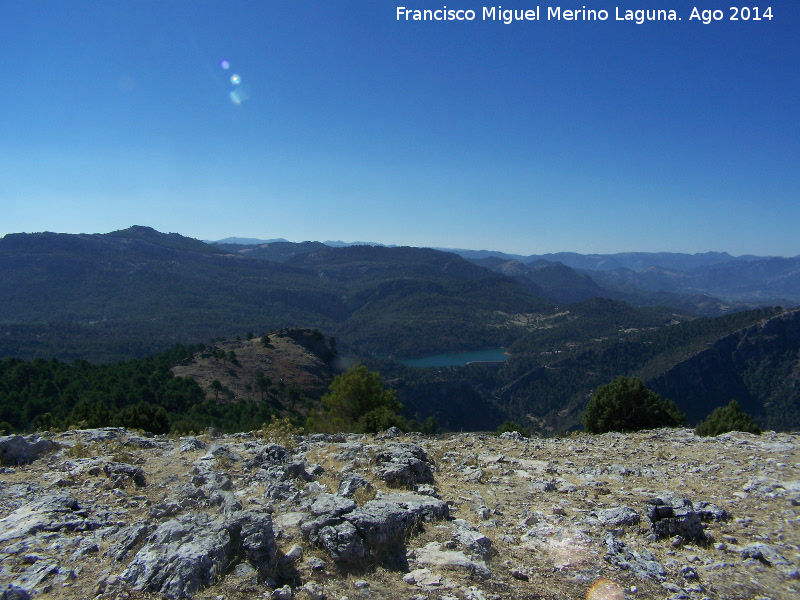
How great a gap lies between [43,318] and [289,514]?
238 metres

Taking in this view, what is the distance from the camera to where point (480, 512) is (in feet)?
32.1

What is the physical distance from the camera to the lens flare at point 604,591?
22.1 feet

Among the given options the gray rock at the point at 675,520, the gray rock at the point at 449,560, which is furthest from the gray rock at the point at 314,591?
the gray rock at the point at 675,520

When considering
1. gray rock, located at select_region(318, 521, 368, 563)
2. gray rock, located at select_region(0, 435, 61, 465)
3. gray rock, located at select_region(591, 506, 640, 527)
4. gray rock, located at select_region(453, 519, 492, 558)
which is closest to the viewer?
gray rock, located at select_region(318, 521, 368, 563)

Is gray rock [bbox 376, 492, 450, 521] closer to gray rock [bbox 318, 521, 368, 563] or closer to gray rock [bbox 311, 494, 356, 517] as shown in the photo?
gray rock [bbox 311, 494, 356, 517]

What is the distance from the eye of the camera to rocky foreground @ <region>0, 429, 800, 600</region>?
6742 millimetres

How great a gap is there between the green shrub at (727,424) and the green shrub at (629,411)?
12.0 ft

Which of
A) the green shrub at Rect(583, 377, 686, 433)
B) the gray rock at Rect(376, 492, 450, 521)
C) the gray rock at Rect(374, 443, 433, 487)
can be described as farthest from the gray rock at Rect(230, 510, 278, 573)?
the green shrub at Rect(583, 377, 686, 433)

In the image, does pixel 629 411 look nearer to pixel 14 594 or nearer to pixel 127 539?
pixel 127 539

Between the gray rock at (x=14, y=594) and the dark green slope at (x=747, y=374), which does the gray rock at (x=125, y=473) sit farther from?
the dark green slope at (x=747, y=374)

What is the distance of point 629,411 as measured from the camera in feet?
88.4

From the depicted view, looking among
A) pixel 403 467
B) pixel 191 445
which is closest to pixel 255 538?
pixel 403 467

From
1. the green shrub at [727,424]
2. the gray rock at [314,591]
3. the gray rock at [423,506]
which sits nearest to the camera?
the gray rock at [314,591]

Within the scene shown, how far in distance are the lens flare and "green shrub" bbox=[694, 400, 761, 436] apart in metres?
16.9
